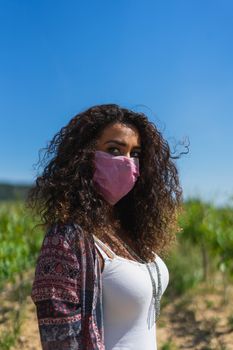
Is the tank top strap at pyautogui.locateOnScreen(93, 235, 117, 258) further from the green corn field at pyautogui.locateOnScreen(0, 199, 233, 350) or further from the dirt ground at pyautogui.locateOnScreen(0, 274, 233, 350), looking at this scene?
the dirt ground at pyautogui.locateOnScreen(0, 274, 233, 350)

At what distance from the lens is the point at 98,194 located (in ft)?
6.99

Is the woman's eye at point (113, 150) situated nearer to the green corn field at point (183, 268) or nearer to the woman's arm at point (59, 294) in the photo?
the woman's arm at point (59, 294)

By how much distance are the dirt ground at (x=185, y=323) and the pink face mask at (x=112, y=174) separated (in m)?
3.63

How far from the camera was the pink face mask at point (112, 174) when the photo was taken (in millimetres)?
2137

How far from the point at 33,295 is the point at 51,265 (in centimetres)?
12

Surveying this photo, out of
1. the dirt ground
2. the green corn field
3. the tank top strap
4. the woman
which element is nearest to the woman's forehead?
the woman

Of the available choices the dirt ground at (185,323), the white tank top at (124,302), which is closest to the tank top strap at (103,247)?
the white tank top at (124,302)

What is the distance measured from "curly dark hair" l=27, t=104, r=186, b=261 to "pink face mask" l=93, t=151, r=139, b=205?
0.13 ft

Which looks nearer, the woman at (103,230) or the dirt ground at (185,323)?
the woman at (103,230)

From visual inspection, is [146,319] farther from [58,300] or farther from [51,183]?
[51,183]

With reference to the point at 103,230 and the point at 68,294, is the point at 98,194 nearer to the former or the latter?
the point at 103,230

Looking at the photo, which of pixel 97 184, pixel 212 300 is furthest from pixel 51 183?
pixel 212 300

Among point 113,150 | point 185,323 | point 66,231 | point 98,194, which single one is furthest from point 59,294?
point 185,323

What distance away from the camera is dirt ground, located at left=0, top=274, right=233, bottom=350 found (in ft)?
19.2
